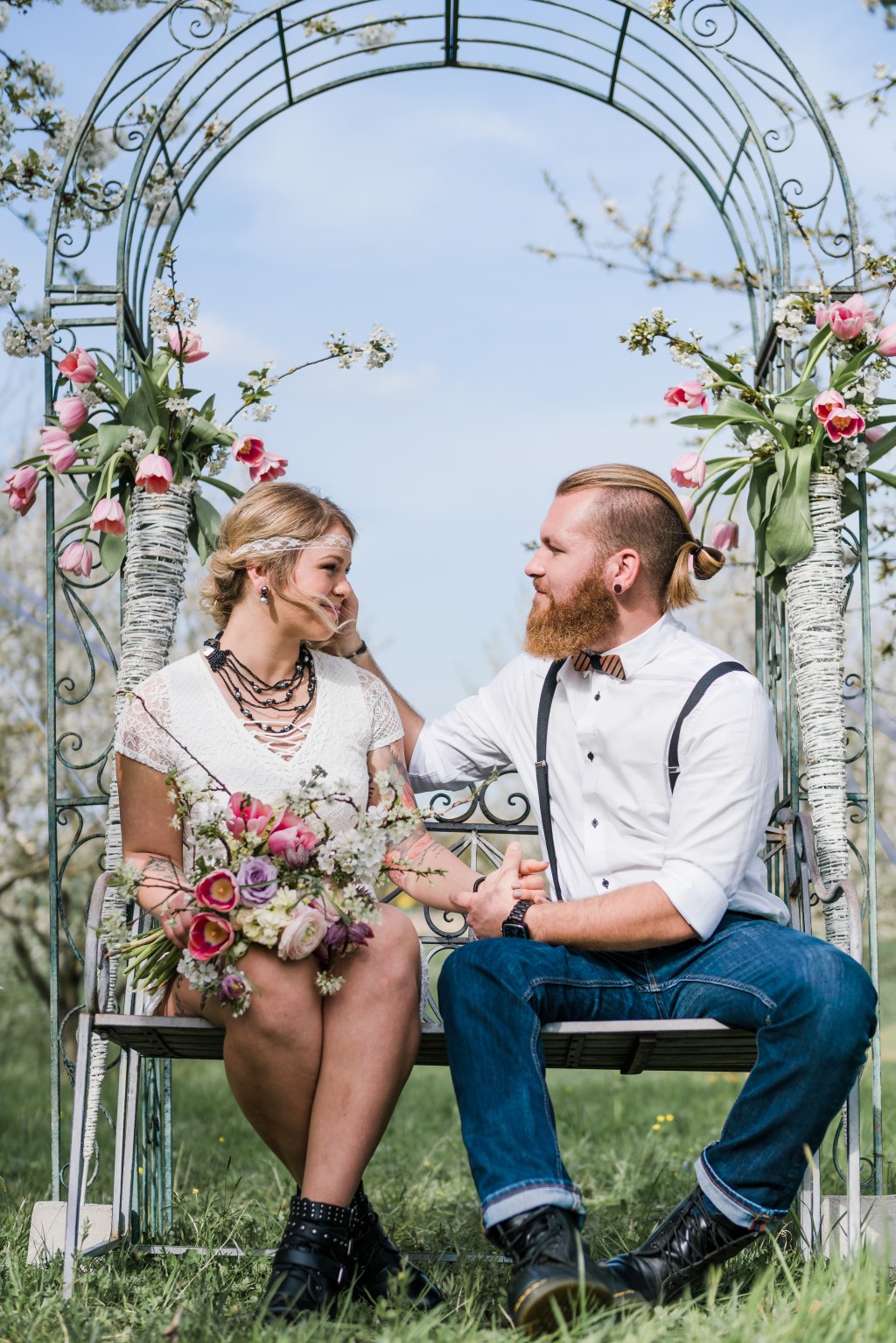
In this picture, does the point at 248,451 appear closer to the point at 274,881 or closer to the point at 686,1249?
the point at 274,881

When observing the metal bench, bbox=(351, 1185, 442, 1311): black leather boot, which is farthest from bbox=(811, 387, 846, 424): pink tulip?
bbox=(351, 1185, 442, 1311): black leather boot

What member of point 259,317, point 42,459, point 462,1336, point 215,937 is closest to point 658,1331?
point 462,1336

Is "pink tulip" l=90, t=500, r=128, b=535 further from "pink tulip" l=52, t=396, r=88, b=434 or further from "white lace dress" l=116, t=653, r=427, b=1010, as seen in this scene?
"white lace dress" l=116, t=653, r=427, b=1010

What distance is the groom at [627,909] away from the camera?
2.57 metres

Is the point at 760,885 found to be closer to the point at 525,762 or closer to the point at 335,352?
the point at 525,762

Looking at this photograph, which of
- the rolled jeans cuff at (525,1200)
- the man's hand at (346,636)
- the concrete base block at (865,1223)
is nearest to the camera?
the rolled jeans cuff at (525,1200)

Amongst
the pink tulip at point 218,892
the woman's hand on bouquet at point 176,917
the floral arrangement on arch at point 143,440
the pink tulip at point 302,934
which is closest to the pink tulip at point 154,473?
the floral arrangement on arch at point 143,440

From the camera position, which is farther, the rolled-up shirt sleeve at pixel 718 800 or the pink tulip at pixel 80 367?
the pink tulip at pixel 80 367

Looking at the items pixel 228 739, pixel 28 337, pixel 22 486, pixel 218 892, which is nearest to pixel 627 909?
pixel 218 892

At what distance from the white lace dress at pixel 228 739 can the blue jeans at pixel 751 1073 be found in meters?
0.55

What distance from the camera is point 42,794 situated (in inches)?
410

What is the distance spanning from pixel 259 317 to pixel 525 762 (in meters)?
3.21

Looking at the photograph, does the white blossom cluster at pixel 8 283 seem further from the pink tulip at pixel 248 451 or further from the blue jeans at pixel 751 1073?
the blue jeans at pixel 751 1073

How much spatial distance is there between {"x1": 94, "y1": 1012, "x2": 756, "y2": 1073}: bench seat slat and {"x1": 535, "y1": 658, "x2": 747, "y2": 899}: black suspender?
1.36 feet
